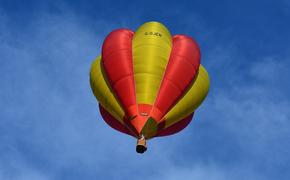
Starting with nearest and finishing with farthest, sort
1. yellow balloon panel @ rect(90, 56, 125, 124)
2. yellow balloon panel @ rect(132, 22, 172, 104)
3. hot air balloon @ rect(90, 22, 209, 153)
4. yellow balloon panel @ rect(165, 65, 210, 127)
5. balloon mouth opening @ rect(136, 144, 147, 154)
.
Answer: balloon mouth opening @ rect(136, 144, 147, 154) < hot air balloon @ rect(90, 22, 209, 153) < yellow balloon panel @ rect(132, 22, 172, 104) < yellow balloon panel @ rect(90, 56, 125, 124) < yellow balloon panel @ rect(165, 65, 210, 127)

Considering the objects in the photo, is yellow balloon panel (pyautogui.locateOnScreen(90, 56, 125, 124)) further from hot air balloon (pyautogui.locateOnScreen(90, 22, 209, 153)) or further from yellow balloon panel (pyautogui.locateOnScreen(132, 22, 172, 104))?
yellow balloon panel (pyautogui.locateOnScreen(132, 22, 172, 104))

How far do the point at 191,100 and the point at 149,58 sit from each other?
355cm

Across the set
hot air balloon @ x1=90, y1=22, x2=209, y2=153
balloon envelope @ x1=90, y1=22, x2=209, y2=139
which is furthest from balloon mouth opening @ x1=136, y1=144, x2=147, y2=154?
balloon envelope @ x1=90, y1=22, x2=209, y2=139

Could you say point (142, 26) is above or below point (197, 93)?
above

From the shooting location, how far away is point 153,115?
130ft

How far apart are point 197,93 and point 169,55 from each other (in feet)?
9.42

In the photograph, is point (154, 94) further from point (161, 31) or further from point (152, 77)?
point (161, 31)

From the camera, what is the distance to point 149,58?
42375 mm

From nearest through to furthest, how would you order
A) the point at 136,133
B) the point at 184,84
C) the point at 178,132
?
the point at 136,133
the point at 184,84
the point at 178,132

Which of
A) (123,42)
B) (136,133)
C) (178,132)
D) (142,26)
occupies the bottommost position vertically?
(136,133)

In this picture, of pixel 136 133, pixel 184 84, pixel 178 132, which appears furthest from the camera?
pixel 178 132

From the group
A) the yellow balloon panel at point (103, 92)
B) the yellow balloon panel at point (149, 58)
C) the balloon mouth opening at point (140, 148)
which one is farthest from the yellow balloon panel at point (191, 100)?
the yellow balloon panel at point (103, 92)

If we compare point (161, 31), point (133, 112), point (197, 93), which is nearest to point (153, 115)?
point (133, 112)

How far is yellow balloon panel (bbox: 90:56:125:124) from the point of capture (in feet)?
135
